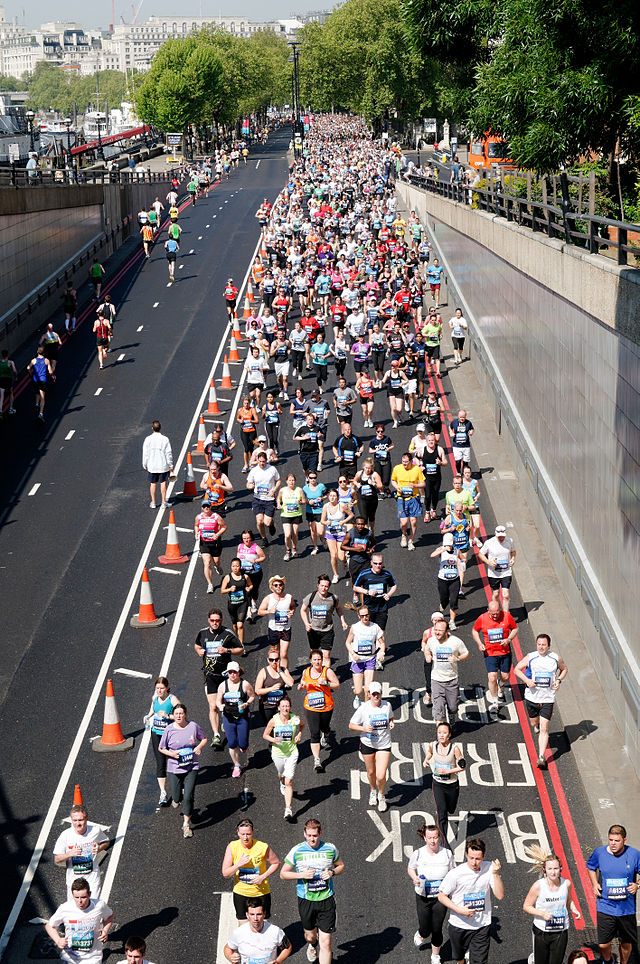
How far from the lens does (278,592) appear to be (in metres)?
17.6

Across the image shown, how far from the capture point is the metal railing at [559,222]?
16422 millimetres

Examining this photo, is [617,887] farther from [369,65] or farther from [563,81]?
[369,65]

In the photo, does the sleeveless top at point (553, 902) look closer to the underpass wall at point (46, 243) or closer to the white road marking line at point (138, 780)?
the white road marking line at point (138, 780)

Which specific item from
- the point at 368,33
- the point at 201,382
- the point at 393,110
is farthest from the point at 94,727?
the point at 368,33

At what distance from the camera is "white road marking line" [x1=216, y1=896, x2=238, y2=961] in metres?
12.4

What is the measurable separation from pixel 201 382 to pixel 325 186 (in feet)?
133

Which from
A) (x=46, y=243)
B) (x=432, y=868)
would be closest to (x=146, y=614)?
(x=432, y=868)

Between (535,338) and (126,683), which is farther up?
(535,338)

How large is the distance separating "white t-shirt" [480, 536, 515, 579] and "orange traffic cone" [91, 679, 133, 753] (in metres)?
6.14

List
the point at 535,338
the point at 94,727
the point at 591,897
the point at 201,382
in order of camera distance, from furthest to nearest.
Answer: the point at 201,382 < the point at 535,338 < the point at 94,727 < the point at 591,897

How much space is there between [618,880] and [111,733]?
23.3ft

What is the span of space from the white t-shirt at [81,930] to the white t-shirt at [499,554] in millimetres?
9556

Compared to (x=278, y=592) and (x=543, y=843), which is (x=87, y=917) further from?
(x=278, y=592)

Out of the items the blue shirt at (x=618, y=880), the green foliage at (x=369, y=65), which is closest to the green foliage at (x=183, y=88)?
the green foliage at (x=369, y=65)
